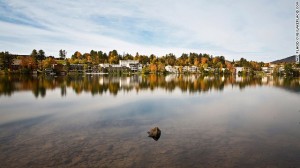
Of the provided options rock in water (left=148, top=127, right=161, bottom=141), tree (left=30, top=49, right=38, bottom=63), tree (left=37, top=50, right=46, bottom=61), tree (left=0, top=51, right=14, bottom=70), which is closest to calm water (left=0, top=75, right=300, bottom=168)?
rock in water (left=148, top=127, right=161, bottom=141)

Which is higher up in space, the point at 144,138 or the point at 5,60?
the point at 5,60

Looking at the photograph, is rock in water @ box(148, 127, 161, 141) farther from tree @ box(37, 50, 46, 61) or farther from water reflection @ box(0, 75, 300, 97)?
tree @ box(37, 50, 46, 61)

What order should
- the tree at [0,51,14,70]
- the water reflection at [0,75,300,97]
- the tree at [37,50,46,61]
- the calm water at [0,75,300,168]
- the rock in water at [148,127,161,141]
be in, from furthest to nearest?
1. the tree at [37,50,46,61]
2. the tree at [0,51,14,70]
3. the water reflection at [0,75,300,97]
4. the rock in water at [148,127,161,141]
5. the calm water at [0,75,300,168]

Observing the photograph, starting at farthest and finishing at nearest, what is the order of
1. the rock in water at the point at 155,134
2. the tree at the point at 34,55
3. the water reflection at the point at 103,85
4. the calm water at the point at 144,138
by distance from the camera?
the tree at the point at 34,55 → the water reflection at the point at 103,85 → the rock in water at the point at 155,134 → the calm water at the point at 144,138

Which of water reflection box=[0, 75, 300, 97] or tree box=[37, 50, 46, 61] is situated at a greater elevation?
tree box=[37, 50, 46, 61]

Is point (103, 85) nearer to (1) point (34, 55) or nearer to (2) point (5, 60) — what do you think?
(2) point (5, 60)

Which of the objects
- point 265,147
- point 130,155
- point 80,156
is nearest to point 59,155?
point 80,156

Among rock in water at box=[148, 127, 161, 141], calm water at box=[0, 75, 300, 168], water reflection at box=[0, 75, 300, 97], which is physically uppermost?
water reflection at box=[0, 75, 300, 97]

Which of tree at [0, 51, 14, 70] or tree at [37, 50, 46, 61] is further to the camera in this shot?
tree at [37, 50, 46, 61]

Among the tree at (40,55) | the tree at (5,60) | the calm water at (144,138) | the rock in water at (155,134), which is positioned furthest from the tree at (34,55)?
the rock in water at (155,134)

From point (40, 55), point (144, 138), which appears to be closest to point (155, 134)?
point (144, 138)

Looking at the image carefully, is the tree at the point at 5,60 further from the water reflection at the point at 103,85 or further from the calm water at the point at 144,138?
the calm water at the point at 144,138

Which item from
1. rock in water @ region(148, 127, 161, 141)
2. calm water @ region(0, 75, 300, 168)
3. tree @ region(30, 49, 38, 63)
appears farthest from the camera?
tree @ region(30, 49, 38, 63)

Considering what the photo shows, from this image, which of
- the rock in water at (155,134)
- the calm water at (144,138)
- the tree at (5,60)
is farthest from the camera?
the tree at (5,60)
